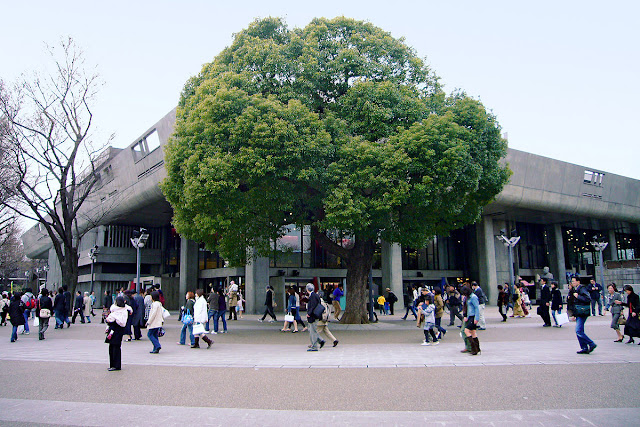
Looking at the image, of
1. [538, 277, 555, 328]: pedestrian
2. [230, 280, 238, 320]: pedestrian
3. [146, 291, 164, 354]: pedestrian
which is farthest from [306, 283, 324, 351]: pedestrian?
[230, 280, 238, 320]: pedestrian

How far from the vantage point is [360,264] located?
19359 millimetres

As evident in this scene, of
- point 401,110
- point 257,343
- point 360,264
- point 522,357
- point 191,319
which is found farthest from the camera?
point 360,264

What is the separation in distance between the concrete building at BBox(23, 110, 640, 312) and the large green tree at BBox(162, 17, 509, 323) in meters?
8.68

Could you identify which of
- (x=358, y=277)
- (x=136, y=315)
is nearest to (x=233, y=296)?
(x=358, y=277)

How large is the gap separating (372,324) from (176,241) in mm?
30865

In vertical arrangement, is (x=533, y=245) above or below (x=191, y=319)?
above

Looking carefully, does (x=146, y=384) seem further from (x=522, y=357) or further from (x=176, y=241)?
(x=176, y=241)

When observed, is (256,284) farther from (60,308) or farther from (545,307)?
(545,307)

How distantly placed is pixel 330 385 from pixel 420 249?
35241 mm

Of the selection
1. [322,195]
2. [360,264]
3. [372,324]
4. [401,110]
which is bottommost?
[372,324]

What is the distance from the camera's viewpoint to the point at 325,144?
623 inches

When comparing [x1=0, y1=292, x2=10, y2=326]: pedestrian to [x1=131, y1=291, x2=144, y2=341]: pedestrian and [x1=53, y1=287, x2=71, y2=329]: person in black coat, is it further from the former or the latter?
[x1=131, y1=291, x2=144, y2=341]: pedestrian

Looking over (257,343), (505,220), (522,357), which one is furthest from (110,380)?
(505,220)

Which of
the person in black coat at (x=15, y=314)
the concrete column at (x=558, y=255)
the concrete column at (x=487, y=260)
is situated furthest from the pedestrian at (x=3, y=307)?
the concrete column at (x=558, y=255)
